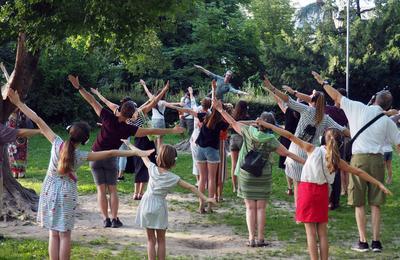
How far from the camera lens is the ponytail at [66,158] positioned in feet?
19.1

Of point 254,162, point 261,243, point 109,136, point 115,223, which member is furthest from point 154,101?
point 261,243

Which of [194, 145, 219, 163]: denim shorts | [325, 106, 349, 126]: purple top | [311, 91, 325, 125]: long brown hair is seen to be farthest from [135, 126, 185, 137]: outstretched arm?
[325, 106, 349, 126]: purple top

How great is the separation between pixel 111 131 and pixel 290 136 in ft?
8.59

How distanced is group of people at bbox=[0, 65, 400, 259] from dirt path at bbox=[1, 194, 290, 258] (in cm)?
24

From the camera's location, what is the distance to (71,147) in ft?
19.2

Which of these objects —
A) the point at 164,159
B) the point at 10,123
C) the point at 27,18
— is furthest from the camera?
the point at 10,123

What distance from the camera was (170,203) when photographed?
34.1ft

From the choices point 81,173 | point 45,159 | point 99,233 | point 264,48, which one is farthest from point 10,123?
point 264,48

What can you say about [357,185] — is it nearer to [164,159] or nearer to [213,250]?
[213,250]

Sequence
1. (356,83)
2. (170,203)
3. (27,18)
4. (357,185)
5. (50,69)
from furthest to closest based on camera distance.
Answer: (356,83)
(50,69)
(170,203)
(27,18)
(357,185)

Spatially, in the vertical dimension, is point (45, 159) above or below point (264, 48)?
below

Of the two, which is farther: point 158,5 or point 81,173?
point 81,173

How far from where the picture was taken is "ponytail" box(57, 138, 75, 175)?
5.81 m

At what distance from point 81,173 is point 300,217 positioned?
8382mm
